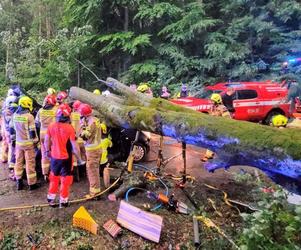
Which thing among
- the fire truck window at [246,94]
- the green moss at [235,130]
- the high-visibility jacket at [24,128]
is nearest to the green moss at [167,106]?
the green moss at [235,130]

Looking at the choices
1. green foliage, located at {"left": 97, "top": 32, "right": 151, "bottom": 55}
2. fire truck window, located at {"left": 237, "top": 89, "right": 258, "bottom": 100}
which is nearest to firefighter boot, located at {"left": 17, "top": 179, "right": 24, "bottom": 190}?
fire truck window, located at {"left": 237, "top": 89, "right": 258, "bottom": 100}

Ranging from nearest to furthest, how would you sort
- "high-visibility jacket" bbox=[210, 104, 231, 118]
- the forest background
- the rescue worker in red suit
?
1. the rescue worker in red suit
2. "high-visibility jacket" bbox=[210, 104, 231, 118]
3. the forest background

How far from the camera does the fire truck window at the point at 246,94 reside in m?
14.3

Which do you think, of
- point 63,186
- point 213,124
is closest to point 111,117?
point 63,186

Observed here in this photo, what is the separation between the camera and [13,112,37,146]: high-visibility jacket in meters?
7.73

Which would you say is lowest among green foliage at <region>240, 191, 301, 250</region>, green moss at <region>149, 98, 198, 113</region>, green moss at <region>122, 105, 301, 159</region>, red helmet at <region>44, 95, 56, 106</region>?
green foliage at <region>240, 191, 301, 250</region>

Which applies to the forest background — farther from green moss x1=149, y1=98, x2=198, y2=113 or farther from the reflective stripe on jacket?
green moss x1=149, y1=98, x2=198, y2=113

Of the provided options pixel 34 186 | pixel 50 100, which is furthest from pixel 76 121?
pixel 34 186

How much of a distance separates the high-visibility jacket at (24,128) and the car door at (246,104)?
8.69m

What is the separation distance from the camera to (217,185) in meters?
8.75

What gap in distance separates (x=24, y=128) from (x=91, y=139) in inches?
62.6

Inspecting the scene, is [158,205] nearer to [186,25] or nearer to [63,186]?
[63,186]

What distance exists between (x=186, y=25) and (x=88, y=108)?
1336 cm

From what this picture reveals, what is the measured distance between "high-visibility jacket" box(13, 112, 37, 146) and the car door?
28.5 ft
